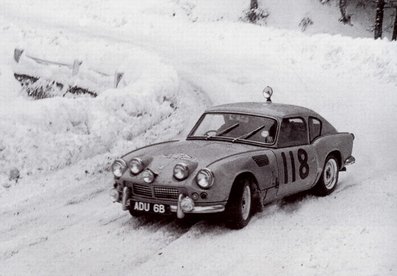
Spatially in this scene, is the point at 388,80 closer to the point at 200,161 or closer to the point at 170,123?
the point at 170,123

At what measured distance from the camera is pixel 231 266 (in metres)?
5.91

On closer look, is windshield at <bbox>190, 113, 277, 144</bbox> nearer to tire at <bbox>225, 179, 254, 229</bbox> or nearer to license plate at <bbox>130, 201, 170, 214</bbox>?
tire at <bbox>225, 179, 254, 229</bbox>

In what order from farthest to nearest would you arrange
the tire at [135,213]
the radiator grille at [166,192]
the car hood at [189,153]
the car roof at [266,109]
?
1. the car roof at [266,109]
2. the tire at [135,213]
3. the car hood at [189,153]
4. the radiator grille at [166,192]

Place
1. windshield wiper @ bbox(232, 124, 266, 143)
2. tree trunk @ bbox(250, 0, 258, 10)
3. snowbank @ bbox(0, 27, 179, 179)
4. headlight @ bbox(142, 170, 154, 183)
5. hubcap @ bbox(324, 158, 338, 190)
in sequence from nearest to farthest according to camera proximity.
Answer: headlight @ bbox(142, 170, 154, 183)
windshield wiper @ bbox(232, 124, 266, 143)
hubcap @ bbox(324, 158, 338, 190)
snowbank @ bbox(0, 27, 179, 179)
tree trunk @ bbox(250, 0, 258, 10)

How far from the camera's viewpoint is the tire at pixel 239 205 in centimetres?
683

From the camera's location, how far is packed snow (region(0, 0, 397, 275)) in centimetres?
617

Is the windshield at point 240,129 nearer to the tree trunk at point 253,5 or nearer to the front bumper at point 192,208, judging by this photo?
the front bumper at point 192,208

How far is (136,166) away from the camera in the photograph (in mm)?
7129

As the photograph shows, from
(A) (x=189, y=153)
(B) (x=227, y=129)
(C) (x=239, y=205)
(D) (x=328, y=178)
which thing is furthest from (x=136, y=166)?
(D) (x=328, y=178)

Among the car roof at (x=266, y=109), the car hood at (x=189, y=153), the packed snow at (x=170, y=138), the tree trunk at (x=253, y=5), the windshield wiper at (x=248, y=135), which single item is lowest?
the packed snow at (x=170, y=138)

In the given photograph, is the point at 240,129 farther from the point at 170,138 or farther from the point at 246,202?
the point at 170,138

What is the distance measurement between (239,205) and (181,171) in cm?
77

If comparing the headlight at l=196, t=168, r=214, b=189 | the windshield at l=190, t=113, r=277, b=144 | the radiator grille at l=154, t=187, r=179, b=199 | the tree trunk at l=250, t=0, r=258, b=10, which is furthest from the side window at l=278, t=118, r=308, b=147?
the tree trunk at l=250, t=0, r=258, b=10

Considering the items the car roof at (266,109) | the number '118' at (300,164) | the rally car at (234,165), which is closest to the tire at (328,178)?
the rally car at (234,165)
